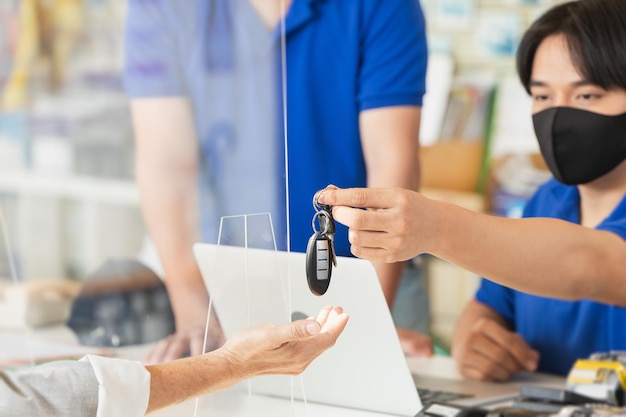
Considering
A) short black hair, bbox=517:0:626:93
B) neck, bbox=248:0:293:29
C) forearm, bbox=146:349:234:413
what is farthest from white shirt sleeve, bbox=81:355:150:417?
short black hair, bbox=517:0:626:93

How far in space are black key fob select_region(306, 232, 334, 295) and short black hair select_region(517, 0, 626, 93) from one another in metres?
0.78

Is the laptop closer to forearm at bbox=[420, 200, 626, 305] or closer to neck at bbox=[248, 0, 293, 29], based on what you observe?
forearm at bbox=[420, 200, 626, 305]

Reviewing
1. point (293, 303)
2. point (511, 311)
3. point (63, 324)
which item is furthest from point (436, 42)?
point (293, 303)

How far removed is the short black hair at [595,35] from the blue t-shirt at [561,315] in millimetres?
257

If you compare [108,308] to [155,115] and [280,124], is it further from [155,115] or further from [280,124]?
[280,124]

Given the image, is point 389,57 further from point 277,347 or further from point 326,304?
point 277,347

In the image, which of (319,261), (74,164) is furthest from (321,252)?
(74,164)

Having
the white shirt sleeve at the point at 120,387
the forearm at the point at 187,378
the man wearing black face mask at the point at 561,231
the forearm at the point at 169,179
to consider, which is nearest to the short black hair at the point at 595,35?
the man wearing black face mask at the point at 561,231

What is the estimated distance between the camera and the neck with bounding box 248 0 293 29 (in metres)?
1.80

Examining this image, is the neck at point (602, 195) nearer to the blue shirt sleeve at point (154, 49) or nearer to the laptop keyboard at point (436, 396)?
the laptop keyboard at point (436, 396)

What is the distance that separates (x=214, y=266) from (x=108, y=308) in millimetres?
743

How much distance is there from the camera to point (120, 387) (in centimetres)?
108

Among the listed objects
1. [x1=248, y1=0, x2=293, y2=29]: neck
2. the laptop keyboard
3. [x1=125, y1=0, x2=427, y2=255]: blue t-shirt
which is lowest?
the laptop keyboard

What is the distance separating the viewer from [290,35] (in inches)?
75.5
